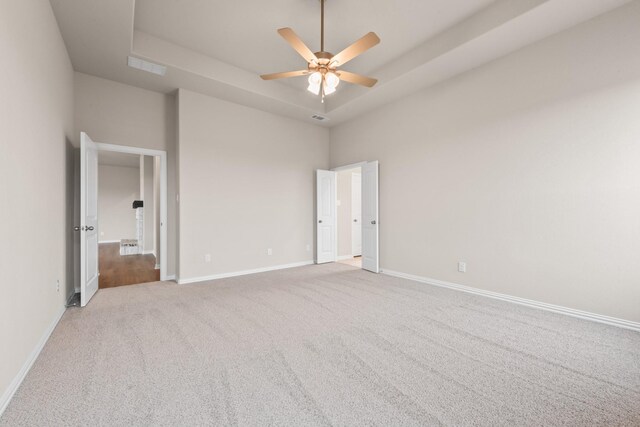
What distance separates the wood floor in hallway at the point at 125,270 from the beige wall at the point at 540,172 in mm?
4626

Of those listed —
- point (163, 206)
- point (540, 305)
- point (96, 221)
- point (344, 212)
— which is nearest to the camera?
point (540, 305)

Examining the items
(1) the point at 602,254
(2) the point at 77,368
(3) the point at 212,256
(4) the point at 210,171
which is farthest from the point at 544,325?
(4) the point at 210,171

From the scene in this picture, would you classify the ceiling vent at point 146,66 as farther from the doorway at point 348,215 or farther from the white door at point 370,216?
the doorway at point 348,215

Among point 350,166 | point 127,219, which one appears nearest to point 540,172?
point 350,166

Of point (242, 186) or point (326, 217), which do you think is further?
point (326, 217)

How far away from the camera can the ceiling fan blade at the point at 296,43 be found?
2430 mm

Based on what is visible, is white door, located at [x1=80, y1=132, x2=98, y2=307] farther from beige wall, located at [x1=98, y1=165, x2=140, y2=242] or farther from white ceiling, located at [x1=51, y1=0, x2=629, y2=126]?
beige wall, located at [x1=98, y1=165, x2=140, y2=242]

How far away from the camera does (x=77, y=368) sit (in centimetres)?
192

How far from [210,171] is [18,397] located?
3.46 meters

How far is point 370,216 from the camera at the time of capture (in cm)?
522

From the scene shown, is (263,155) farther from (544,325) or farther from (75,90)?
(544,325)

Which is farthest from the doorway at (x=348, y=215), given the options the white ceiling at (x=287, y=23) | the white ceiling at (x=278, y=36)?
the white ceiling at (x=287, y=23)

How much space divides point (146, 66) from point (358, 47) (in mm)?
2895

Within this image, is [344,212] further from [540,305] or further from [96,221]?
[96,221]
